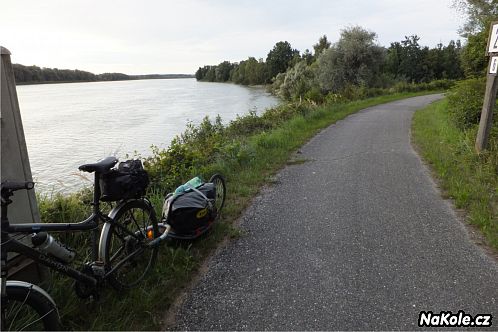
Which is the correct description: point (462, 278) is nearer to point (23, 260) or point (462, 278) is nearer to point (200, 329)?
point (200, 329)

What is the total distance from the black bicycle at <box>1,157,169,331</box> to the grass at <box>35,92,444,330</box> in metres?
0.14

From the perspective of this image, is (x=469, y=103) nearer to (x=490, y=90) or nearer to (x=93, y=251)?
(x=490, y=90)

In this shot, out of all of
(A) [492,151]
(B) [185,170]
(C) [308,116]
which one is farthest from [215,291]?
(C) [308,116]

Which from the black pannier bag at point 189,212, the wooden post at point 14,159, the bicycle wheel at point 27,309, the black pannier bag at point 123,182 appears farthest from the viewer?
the black pannier bag at point 189,212

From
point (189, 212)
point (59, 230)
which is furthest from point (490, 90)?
point (59, 230)

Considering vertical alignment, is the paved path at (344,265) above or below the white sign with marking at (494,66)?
below

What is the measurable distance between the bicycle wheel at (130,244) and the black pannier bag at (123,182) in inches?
7.9

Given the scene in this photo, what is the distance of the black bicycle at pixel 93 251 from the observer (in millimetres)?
2068

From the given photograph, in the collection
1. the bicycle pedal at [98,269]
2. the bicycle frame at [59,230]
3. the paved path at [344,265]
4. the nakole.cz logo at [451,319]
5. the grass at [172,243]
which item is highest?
the bicycle frame at [59,230]

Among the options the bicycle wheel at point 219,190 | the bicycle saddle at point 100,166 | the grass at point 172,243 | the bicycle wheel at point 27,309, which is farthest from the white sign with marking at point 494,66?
the bicycle wheel at point 27,309

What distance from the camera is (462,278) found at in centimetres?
306

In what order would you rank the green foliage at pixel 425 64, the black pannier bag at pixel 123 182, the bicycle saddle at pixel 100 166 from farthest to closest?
Result: the green foliage at pixel 425 64
the black pannier bag at pixel 123 182
the bicycle saddle at pixel 100 166

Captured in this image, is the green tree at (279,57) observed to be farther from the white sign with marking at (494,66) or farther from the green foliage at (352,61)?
the white sign with marking at (494,66)

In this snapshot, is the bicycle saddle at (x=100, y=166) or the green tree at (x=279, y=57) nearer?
the bicycle saddle at (x=100, y=166)
